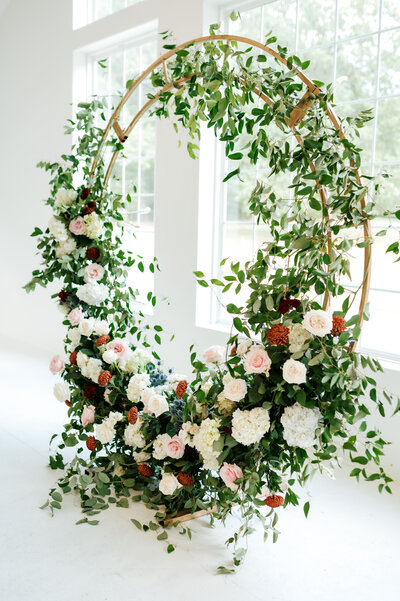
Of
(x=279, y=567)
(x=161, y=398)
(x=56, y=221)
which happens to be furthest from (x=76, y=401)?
(x=279, y=567)

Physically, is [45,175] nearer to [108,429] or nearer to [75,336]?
[75,336]

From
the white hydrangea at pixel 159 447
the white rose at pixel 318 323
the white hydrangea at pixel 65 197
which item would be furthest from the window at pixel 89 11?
the white rose at pixel 318 323

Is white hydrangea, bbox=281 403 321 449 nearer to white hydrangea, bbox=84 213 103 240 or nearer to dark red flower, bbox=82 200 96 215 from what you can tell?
white hydrangea, bbox=84 213 103 240

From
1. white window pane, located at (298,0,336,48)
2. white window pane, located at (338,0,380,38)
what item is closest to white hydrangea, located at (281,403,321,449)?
white window pane, located at (298,0,336,48)

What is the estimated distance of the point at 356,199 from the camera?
1831 millimetres

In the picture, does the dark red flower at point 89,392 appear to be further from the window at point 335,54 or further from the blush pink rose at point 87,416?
the window at point 335,54

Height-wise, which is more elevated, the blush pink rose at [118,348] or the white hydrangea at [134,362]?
the blush pink rose at [118,348]

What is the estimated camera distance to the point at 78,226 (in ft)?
9.00

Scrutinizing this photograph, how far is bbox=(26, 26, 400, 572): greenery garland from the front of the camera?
1.87m

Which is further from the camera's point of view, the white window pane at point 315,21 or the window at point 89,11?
the window at point 89,11

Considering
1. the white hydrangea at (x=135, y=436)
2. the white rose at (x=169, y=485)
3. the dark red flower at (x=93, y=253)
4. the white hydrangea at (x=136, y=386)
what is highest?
the dark red flower at (x=93, y=253)

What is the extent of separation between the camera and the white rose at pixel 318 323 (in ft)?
6.01

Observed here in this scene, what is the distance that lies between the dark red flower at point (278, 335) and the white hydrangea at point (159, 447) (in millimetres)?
636

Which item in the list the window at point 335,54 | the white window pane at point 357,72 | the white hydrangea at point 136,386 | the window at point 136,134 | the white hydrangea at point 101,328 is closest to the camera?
the white hydrangea at point 136,386
